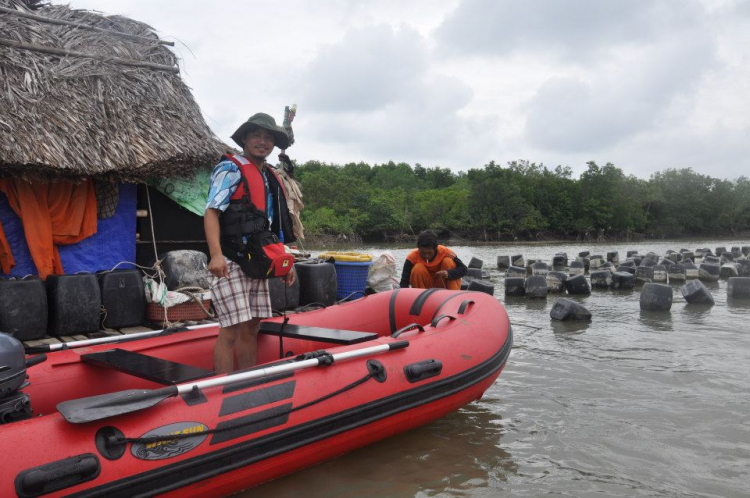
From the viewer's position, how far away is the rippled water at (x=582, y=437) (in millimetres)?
2945

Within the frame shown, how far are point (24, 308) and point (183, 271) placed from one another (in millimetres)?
1406

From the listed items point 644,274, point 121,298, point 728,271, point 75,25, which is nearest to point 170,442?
point 121,298

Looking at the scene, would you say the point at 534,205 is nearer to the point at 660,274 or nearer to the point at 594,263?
the point at 594,263

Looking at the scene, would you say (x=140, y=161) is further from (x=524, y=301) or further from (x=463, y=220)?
(x=463, y=220)

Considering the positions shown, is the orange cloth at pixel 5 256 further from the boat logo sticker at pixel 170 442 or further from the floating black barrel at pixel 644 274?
the floating black barrel at pixel 644 274

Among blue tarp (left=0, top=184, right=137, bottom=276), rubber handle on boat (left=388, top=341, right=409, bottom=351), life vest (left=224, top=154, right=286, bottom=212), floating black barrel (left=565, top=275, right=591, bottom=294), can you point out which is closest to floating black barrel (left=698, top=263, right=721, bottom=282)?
floating black barrel (left=565, top=275, right=591, bottom=294)

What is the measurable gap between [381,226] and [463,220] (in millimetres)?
7788

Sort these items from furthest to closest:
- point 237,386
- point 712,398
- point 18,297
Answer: point 18,297 → point 712,398 → point 237,386

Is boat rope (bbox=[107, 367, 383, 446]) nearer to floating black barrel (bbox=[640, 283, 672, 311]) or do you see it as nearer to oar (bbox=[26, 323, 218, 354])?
oar (bbox=[26, 323, 218, 354])

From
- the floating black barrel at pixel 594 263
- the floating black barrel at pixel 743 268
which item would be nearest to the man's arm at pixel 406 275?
the floating black barrel at pixel 743 268

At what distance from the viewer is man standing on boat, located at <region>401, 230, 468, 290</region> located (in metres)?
5.82

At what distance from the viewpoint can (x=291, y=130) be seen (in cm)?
705

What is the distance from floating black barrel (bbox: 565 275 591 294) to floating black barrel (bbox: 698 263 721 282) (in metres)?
3.62

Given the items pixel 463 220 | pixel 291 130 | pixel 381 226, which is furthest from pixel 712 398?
pixel 463 220
